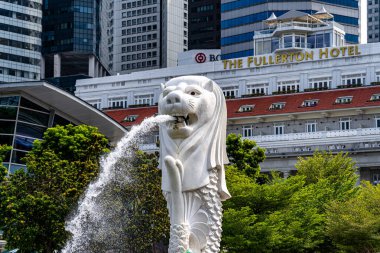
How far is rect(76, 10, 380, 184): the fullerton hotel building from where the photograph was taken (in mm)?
88562

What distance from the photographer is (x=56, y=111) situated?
72.1 m

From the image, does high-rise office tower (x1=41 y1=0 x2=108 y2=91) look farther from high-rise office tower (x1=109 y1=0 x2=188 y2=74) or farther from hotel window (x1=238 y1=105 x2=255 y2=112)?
hotel window (x1=238 y1=105 x2=255 y2=112)

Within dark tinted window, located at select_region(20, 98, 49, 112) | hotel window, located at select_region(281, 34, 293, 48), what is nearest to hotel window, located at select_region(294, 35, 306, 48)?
hotel window, located at select_region(281, 34, 293, 48)

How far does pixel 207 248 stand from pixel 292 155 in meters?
61.9

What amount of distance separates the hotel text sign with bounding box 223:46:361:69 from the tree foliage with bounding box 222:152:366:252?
5116cm

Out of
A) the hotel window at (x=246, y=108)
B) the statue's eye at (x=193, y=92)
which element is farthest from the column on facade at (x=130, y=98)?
the statue's eye at (x=193, y=92)

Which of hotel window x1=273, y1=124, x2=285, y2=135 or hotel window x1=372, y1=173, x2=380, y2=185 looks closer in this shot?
hotel window x1=372, y1=173, x2=380, y2=185

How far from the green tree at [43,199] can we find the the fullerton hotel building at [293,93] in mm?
41255

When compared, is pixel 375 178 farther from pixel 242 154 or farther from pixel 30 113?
pixel 30 113

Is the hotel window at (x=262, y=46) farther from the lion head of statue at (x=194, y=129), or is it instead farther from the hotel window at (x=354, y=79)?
the lion head of statue at (x=194, y=129)

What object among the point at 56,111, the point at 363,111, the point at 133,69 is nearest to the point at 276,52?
the point at 363,111

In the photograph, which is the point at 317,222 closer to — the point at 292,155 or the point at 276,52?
the point at 292,155

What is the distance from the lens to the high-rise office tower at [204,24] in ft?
556

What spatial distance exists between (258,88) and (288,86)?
3617mm
